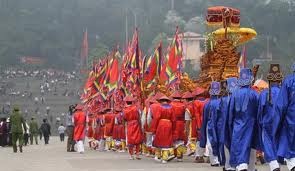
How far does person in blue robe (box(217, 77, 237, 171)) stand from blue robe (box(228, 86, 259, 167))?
0.38 m

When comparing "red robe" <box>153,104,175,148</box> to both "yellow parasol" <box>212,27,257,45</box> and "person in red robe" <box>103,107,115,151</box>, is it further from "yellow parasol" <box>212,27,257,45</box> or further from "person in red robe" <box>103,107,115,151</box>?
"person in red robe" <box>103,107,115,151</box>

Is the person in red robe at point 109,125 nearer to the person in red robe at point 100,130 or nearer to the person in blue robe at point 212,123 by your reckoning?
the person in red robe at point 100,130

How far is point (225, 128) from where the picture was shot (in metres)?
10.9

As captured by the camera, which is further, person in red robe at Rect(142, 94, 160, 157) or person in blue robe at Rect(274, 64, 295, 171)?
person in red robe at Rect(142, 94, 160, 157)

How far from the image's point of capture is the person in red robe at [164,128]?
15875 mm

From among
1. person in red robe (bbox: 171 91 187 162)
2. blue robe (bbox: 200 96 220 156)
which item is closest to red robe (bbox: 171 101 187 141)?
person in red robe (bbox: 171 91 187 162)

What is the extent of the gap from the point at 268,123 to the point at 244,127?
594 millimetres

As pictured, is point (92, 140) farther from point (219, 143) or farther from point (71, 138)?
point (219, 143)

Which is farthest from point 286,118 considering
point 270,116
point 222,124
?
point 222,124

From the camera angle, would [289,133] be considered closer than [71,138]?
Yes

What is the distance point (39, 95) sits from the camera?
69938mm

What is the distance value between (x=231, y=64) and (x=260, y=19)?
216 ft

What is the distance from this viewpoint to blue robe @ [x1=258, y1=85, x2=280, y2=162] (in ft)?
31.8

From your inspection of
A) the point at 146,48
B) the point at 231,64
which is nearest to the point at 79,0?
the point at 146,48
